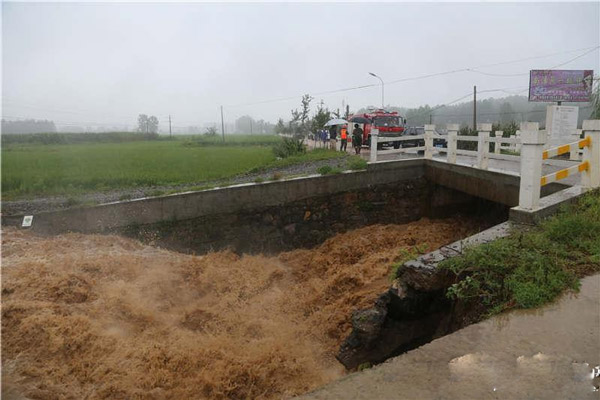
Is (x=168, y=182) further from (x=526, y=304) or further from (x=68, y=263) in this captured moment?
(x=526, y=304)

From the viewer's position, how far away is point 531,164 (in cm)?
585

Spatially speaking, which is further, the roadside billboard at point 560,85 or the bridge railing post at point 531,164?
the roadside billboard at point 560,85

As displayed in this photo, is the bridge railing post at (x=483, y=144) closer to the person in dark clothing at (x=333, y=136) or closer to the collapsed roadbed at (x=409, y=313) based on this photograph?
the collapsed roadbed at (x=409, y=313)

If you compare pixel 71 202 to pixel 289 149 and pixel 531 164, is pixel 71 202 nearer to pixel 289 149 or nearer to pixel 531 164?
pixel 531 164

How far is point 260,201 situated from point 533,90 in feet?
54.1

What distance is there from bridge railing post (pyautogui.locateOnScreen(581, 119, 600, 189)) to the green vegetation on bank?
1.70 metres


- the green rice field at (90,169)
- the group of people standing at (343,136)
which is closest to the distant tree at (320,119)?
the group of people standing at (343,136)

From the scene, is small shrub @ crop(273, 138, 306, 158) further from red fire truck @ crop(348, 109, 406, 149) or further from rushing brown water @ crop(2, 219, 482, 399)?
rushing brown water @ crop(2, 219, 482, 399)

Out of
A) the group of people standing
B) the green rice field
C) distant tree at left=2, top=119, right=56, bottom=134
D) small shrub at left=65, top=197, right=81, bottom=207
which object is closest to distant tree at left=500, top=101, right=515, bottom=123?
the group of people standing

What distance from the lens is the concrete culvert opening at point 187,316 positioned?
460cm

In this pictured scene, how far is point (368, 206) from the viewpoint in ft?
37.6

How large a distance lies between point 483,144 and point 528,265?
6208mm

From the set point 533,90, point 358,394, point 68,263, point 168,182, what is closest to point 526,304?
point 358,394

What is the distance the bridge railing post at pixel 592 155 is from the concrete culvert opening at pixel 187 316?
3197 mm
